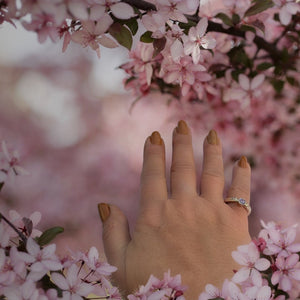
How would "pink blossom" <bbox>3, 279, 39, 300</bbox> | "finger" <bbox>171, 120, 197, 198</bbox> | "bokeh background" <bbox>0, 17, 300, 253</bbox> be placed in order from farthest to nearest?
"bokeh background" <bbox>0, 17, 300, 253</bbox> → "finger" <bbox>171, 120, 197, 198</bbox> → "pink blossom" <bbox>3, 279, 39, 300</bbox>

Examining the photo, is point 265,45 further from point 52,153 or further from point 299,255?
point 52,153

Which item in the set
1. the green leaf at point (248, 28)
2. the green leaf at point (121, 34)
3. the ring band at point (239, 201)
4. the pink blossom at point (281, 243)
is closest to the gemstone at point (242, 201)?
the ring band at point (239, 201)

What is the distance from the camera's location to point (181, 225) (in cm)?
130

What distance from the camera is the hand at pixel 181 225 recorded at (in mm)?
1264

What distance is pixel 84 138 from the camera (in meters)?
4.57

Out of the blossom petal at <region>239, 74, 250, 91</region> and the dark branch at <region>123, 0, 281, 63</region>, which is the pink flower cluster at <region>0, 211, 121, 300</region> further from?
the blossom petal at <region>239, 74, 250, 91</region>

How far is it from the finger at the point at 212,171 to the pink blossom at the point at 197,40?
352mm

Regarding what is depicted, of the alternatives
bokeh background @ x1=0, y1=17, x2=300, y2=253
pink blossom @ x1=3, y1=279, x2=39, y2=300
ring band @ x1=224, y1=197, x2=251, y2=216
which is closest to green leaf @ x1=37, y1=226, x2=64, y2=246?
pink blossom @ x1=3, y1=279, x2=39, y2=300

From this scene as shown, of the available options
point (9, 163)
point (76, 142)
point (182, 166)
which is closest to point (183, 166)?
point (182, 166)

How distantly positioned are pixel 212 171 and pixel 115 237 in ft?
1.11

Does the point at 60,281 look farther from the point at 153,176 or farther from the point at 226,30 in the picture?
the point at 226,30

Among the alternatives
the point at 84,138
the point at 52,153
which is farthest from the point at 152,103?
the point at 52,153

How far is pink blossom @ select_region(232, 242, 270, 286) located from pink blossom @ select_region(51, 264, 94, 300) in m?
0.35

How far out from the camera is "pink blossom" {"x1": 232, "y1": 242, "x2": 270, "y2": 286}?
110 centimetres
